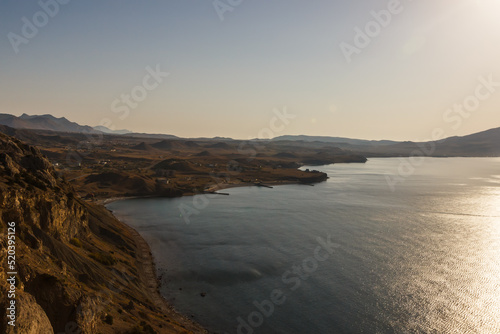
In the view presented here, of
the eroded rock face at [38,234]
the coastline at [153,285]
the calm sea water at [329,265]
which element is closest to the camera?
the eroded rock face at [38,234]

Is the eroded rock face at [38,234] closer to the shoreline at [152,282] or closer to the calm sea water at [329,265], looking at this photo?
the shoreline at [152,282]

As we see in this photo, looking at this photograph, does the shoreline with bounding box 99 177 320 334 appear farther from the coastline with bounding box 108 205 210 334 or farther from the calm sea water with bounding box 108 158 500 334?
Answer: the calm sea water with bounding box 108 158 500 334

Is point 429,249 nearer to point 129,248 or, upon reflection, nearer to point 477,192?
point 129,248

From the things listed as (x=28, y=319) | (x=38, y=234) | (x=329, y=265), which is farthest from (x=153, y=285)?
(x=28, y=319)

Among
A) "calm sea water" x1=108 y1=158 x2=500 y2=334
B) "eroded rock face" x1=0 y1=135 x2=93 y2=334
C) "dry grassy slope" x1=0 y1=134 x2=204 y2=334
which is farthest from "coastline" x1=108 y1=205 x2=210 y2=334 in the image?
"eroded rock face" x1=0 y1=135 x2=93 y2=334

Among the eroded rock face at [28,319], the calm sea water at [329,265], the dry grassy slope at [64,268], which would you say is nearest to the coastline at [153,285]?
the dry grassy slope at [64,268]

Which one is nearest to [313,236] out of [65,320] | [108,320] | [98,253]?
[98,253]

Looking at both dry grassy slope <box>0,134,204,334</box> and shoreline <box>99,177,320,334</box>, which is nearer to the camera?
dry grassy slope <box>0,134,204,334</box>
